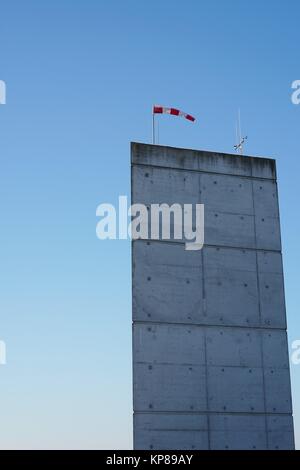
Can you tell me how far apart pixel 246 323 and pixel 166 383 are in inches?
197

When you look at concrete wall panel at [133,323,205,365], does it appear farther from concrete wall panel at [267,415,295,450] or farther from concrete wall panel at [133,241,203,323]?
concrete wall panel at [267,415,295,450]

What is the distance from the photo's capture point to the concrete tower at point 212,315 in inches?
1452

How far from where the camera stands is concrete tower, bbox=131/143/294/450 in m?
36.9

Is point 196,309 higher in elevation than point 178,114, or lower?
lower

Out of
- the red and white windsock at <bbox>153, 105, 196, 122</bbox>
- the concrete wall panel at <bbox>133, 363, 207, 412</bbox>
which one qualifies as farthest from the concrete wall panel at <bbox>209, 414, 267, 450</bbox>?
the red and white windsock at <bbox>153, 105, 196, 122</bbox>

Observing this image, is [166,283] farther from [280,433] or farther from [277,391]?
[280,433]

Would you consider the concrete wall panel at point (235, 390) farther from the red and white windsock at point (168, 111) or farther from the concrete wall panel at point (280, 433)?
the red and white windsock at point (168, 111)

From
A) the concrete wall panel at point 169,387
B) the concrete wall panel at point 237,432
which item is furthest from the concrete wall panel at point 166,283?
the concrete wall panel at point 237,432

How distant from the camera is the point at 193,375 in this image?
3747 cm

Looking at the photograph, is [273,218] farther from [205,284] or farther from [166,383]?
[166,383]

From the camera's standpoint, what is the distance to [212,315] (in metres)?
38.5
